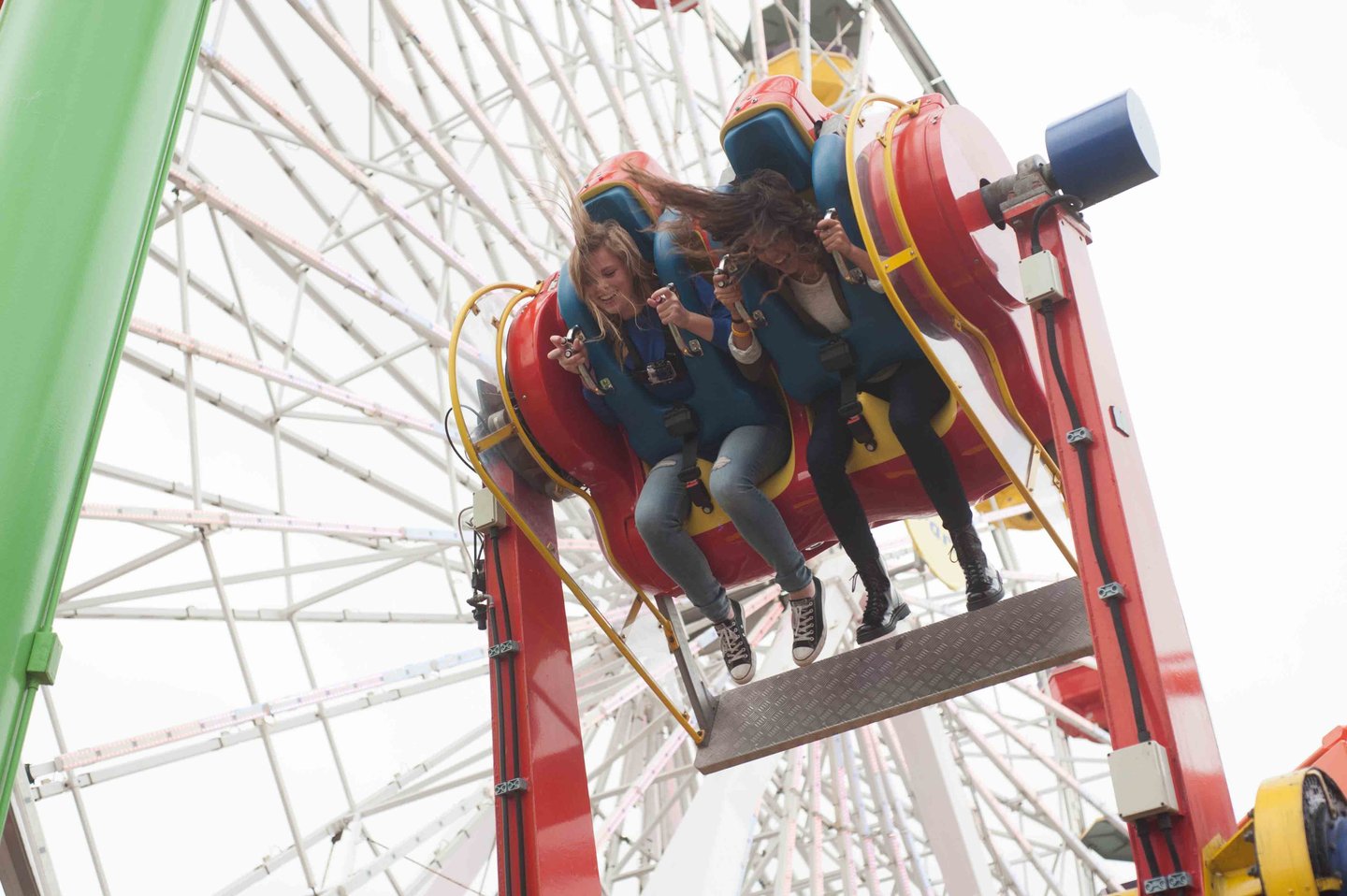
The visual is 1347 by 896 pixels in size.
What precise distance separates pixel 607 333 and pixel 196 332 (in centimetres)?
1283

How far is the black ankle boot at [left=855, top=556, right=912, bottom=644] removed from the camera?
5.43 metres

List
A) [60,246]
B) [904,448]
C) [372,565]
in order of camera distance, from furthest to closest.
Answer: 1. [372,565]
2. [904,448]
3. [60,246]

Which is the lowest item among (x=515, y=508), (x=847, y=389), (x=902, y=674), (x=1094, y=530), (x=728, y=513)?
(x=902, y=674)

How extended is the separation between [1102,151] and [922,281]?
0.71 m

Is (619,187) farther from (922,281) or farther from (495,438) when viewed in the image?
(922,281)

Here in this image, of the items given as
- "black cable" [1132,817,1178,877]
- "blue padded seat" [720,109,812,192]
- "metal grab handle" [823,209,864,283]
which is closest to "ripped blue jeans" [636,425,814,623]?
"metal grab handle" [823,209,864,283]

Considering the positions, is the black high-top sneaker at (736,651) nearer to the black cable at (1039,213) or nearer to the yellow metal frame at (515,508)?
the yellow metal frame at (515,508)

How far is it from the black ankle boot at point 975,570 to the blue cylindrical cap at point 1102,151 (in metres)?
1.29

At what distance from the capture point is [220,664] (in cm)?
1474

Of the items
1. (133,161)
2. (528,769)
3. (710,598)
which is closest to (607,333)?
(710,598)

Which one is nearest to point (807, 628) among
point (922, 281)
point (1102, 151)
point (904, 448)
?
point (904, 448)

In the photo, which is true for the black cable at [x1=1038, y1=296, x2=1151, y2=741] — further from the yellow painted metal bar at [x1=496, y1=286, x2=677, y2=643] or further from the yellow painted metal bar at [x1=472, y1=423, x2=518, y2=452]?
the yellow painted metal bar at [x1=472, y1=423, x2=518, y2=452]

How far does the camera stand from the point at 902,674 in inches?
210

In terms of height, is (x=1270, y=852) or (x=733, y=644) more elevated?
(x=733, y=644)
